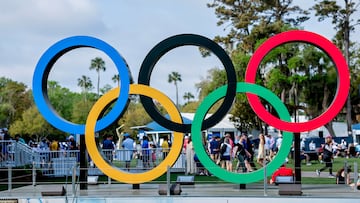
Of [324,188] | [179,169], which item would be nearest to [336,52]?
[324,188]

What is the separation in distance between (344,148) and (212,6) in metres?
18.7

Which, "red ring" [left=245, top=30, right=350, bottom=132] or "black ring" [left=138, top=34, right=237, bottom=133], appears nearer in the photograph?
"red ring" [left=245, top=30, right=350, bottom=132]

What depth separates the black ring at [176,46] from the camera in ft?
52.1

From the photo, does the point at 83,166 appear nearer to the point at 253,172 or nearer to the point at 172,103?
the point at 172,103

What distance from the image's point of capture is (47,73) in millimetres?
16484

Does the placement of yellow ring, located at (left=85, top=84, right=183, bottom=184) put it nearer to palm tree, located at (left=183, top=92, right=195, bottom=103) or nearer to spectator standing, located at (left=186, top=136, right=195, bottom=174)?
spectator standing, located at (left=186, top=136, right=195, bottom=174)

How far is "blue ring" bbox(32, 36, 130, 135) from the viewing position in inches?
634

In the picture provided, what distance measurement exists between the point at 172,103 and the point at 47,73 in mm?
4060

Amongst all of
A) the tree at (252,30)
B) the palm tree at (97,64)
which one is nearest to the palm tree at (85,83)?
the palm tree at (97,64)

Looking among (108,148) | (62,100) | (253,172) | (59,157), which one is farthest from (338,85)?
(62,100)

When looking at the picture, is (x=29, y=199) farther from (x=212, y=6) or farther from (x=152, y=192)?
(x=212, y=6)

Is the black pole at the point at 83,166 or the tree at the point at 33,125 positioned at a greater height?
the tree at the point at 33,125

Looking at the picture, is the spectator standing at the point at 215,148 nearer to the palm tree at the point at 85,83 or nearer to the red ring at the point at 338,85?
the red ring at the point at 338,85

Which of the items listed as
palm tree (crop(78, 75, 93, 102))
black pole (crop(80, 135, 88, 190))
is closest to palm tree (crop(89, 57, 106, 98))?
palm tree (crop(78, 75, 93, 102))
